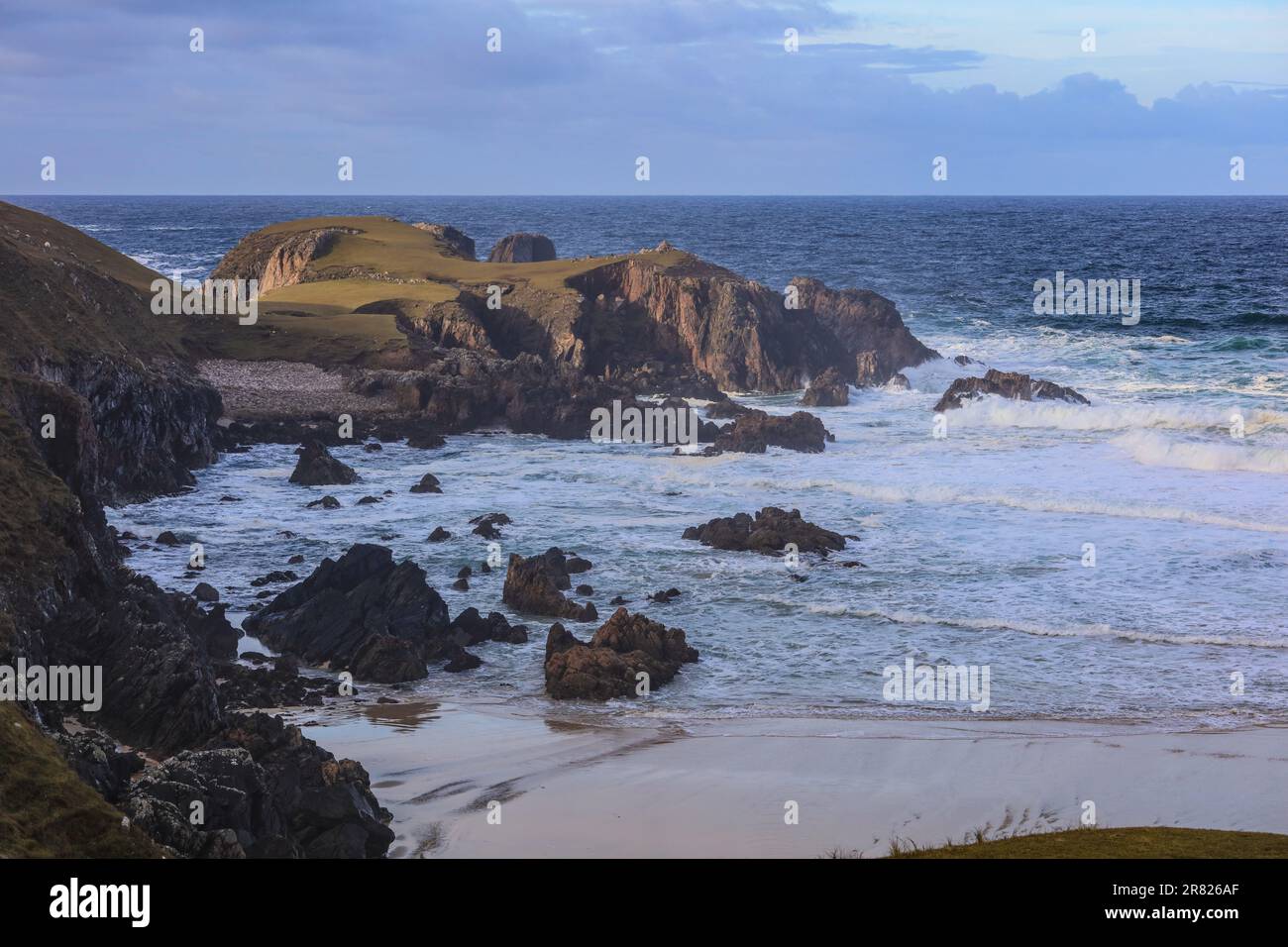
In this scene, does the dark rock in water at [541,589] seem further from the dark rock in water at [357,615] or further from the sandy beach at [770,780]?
the sandy beach at [770,780]

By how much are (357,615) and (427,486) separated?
1568 cm

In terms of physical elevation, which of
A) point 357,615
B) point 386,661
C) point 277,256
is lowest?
point 386,661

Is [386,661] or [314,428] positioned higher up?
[314,428]

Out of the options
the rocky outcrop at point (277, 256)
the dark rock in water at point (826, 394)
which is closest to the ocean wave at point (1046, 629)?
the dark rock in water at point (826, 394)

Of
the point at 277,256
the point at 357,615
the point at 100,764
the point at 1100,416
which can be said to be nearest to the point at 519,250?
the point at 277,256

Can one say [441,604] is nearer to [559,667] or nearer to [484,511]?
[559,667]

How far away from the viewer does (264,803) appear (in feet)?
56.6

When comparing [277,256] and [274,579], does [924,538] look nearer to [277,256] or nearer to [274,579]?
[274,579]

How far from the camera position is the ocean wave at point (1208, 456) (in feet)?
157

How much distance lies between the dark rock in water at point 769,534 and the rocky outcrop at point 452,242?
53499 millimetres

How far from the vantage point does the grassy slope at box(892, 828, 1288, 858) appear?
15.0 m

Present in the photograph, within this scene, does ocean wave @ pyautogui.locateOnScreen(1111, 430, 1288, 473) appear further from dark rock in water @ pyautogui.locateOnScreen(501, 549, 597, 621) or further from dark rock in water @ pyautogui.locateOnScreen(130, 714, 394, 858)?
dark rock in water @ pyautogui.locateOnScreen(130, 714, 394, 858)

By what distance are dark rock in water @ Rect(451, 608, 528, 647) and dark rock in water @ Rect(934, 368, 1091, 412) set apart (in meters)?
35.6

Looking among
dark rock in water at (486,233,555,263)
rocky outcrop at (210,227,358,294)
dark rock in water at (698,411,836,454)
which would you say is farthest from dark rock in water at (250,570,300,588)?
dark rock in water at (486,233,555,263)
